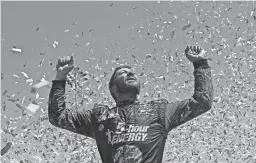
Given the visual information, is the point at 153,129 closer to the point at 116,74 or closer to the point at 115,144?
the point at 115,144

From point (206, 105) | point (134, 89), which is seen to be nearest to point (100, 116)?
point (134, 89)

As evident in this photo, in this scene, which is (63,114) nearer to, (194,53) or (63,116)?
(63,116)

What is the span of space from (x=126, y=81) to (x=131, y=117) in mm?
500

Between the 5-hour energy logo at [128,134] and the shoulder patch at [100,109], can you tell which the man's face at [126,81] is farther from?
the 5-hour energy logo at [128,134]

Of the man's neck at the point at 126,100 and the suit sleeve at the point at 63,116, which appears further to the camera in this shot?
the man's neck at the point at 126,100

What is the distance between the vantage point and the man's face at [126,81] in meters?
4.83

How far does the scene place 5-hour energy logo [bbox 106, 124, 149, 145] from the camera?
14.5 ft

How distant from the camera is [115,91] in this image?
5.01 m

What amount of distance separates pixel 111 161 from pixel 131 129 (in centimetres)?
39

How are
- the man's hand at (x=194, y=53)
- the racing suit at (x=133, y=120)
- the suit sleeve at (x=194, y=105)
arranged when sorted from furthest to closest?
the man's hand at (x=194, y=53)
the suit sleeve at (x=194, y=105)
the racing suit at (x=133, y=120)

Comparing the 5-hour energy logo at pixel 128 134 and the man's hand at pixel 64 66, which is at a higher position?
the man's hand at pixel 64 66

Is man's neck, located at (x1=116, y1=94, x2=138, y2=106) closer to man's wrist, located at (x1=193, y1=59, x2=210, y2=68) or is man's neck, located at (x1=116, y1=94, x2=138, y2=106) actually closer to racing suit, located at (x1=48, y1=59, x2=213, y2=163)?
racing suit, located at (x1=48, y1=59, x2=213, y2=163)

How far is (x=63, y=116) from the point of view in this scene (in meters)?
4.70

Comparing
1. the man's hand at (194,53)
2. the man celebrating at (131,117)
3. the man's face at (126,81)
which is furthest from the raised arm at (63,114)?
the man's hand at (194,53)
